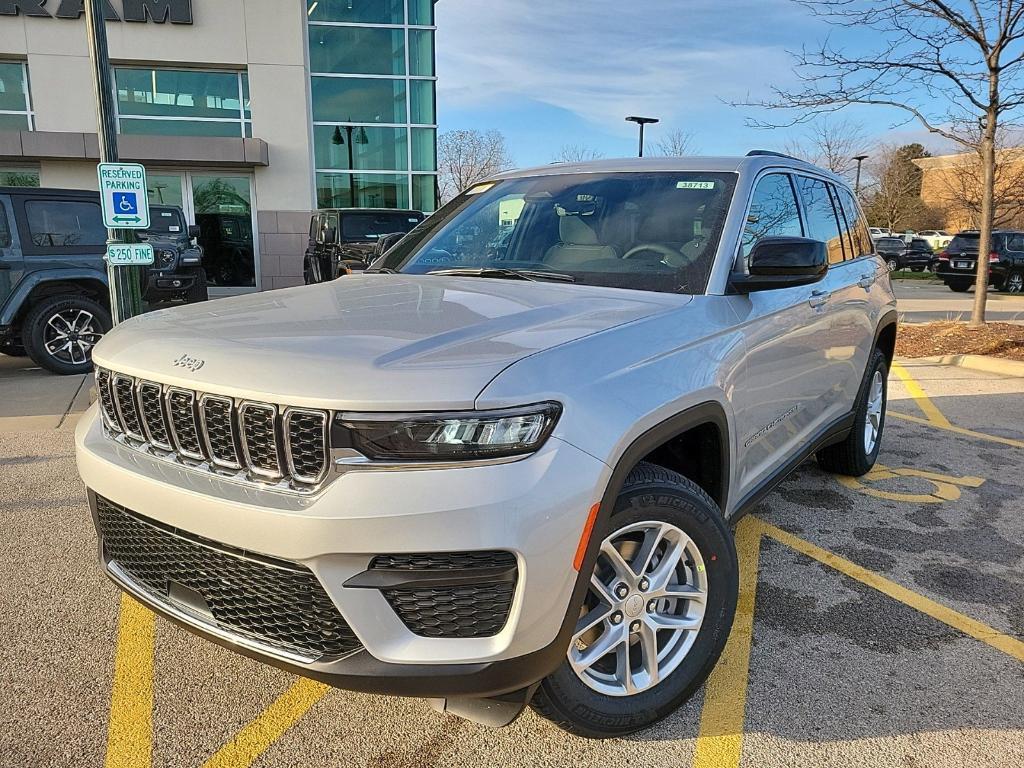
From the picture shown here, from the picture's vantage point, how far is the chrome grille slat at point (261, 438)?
6.51ft

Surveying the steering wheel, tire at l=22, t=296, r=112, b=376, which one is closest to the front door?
the steering wheel

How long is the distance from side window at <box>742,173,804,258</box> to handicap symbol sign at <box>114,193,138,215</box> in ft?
15.7

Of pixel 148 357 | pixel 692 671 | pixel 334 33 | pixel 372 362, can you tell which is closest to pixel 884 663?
pixel 692 671

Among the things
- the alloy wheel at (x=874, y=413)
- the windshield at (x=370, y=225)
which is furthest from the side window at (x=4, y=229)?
the alloy wheel at (x=874, y=413)

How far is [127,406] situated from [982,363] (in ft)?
31.7

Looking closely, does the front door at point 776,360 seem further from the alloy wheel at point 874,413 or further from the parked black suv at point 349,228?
the parked black suv at point 349,228

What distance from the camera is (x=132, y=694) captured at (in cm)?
266

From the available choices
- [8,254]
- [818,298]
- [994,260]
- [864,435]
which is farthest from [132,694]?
[994,260]

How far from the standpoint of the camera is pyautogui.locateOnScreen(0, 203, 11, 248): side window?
7964 mm

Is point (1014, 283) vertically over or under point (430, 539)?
under

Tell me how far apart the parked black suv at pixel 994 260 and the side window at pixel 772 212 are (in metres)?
20.5

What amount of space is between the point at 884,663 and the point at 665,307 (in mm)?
1566

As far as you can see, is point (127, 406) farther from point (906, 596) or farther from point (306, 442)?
point (906, 596)

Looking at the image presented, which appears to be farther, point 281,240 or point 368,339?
point 281,240
